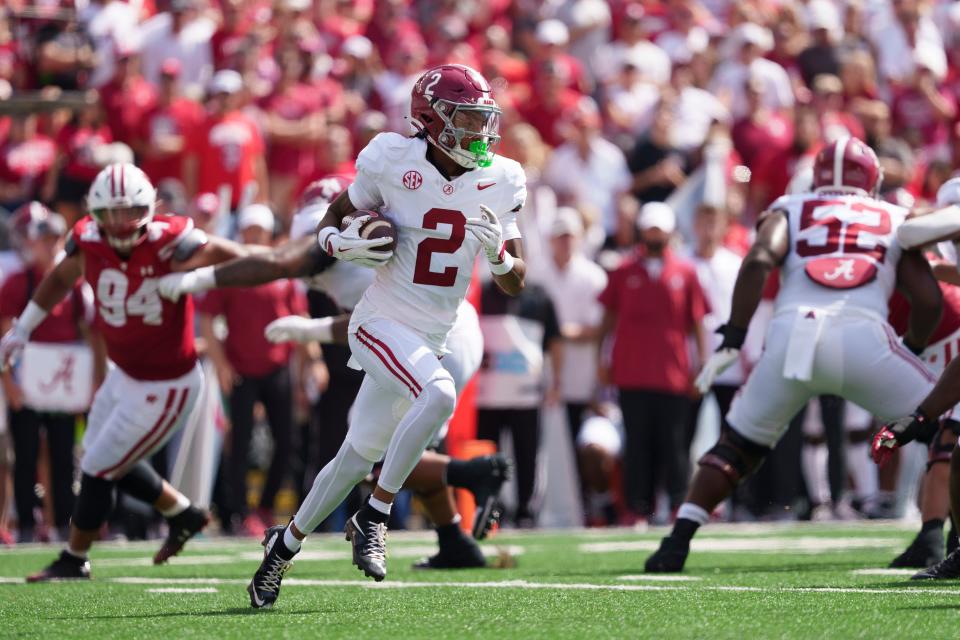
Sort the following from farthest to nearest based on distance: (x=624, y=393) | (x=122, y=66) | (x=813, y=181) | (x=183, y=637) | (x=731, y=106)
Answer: (x=731, y=106)
(x=122, y=66)
(x=624, y=393)
(x=813, y=181)
(x=183, y=637)

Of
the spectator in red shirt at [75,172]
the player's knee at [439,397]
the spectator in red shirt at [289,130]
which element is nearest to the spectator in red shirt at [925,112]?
the spectator in red shirt at [289,130]

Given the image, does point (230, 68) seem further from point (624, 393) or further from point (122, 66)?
point (624, 393)

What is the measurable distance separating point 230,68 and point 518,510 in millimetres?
3893

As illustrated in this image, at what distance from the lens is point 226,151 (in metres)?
11.8

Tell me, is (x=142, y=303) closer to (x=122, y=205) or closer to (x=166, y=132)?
(x=122, y=205)

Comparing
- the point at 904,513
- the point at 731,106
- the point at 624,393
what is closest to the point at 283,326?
the point at 624,393

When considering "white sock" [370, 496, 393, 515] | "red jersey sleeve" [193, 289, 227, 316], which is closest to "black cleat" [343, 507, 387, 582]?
"white sock" [370, 496, 393, 515]

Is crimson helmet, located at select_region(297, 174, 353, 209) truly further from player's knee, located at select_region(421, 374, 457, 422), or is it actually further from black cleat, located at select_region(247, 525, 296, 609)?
black cleat, located at select_region(247, 525, 296, 609)

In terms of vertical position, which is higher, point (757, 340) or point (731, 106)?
point (731, 106)

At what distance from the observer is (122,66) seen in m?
12.1

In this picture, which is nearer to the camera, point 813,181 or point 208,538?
point 813,181

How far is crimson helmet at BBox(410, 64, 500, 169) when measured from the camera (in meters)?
5.95

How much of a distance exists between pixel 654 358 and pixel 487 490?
12.5 feet

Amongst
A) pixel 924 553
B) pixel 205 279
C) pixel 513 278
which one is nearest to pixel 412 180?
pixel 513 278
